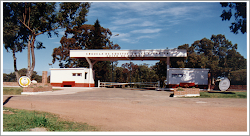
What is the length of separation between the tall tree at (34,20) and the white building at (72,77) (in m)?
4.37

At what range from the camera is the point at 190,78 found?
28562 mm

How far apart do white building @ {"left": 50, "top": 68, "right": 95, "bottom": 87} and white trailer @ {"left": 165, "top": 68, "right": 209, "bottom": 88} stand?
12366 millimetres

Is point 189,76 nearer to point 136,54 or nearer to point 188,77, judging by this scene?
point 188,77

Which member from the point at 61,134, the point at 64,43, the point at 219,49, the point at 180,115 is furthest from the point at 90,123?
the point at 219,49

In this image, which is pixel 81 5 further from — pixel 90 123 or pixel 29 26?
pixel 90 123

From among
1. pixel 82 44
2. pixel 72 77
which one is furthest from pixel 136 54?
pixel 82 44

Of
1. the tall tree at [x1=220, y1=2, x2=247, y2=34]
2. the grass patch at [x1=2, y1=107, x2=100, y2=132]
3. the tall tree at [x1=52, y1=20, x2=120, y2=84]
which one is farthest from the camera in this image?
the tall tree at [x1=52, y1=20, x2=120, y2=84]

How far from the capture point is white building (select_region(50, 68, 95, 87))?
32.8 metres

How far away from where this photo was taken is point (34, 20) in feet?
93.1

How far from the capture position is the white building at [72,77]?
32.8 m

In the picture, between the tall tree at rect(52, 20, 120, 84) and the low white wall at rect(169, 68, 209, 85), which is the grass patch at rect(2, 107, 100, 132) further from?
the tall tree at rect(52, 20, 120, 84)

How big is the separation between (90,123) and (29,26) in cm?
2548

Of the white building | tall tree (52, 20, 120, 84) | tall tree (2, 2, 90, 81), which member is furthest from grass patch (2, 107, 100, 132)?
tall tree (52, 20, 120, 84)

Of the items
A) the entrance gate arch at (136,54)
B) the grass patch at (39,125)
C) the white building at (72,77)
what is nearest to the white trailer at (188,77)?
the entrance gate arch at (136,54)
